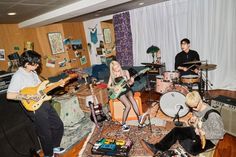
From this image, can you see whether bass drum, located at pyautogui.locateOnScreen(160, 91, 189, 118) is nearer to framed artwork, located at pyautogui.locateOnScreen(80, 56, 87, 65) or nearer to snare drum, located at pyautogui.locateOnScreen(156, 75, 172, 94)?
snare drum, located at pyautogui.locateOnScreen(156, 75, 172, 94)

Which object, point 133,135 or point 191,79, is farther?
point 191,79

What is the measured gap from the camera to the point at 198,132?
2164mm

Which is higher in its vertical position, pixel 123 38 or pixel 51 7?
pixel 51 7

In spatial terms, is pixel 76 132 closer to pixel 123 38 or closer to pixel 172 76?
pixel 172 76

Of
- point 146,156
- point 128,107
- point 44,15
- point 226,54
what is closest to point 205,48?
point 226,54

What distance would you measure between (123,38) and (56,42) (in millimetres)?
2233

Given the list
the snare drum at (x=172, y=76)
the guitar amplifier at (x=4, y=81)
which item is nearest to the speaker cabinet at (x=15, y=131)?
the guitar amplifier at (x=4, y=81)

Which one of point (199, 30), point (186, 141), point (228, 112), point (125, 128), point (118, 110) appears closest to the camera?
point (186, 141)

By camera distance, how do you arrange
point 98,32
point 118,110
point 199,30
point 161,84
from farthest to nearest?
point 98,32 → point 199,30 → point 161,84 → point 118,110

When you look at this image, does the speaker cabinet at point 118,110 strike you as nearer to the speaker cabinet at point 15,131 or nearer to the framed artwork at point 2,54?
the speaker cabinet at point 15,131

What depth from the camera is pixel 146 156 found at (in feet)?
8.84

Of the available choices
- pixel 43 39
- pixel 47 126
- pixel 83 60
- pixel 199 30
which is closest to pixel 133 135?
pixel 47 126

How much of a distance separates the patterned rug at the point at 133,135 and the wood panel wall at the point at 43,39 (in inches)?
115

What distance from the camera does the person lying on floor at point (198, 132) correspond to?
6.66ft
